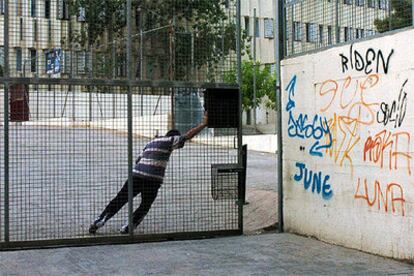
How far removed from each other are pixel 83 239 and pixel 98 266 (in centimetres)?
128

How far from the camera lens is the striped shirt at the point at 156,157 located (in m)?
8.61

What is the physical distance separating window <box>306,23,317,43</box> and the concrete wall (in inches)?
12.4

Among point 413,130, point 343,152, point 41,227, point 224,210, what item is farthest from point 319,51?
point 41,227

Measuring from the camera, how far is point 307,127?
28.5ft

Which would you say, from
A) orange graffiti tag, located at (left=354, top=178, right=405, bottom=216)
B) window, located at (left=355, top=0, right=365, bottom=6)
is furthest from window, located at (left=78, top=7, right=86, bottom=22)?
orange graffiti tag, located at (left=354, top=178, right=405, bottom=216)

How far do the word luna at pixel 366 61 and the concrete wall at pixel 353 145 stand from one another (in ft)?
0.04

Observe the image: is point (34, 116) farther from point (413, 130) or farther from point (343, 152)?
point (413, 130)

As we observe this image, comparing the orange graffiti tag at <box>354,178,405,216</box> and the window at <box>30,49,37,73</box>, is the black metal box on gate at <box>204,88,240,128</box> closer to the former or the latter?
the orange graffiti tag at <box>354,178,405,216</box>

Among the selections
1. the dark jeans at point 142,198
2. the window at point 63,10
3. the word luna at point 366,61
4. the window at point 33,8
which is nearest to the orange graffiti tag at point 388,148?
the word luna at point 366,61

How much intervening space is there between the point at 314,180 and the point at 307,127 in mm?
784

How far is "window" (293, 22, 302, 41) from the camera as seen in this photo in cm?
905

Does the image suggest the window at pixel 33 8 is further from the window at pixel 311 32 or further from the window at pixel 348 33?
the window at pixel 348 33

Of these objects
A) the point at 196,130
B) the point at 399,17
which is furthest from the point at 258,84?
the point at 399,17

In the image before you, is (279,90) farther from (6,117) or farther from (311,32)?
(6,117)
